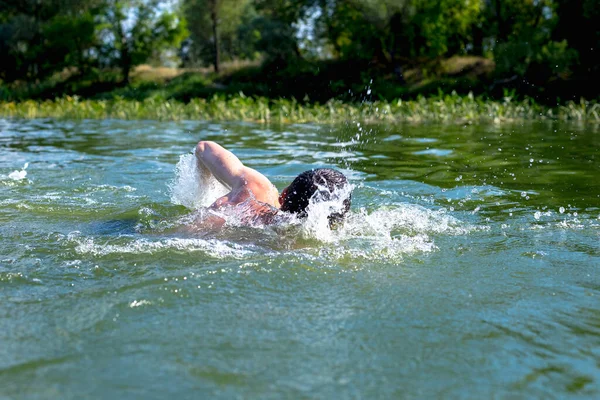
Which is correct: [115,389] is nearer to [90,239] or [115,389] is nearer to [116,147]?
[90,239]

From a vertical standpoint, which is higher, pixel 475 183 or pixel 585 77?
pixel 585 77

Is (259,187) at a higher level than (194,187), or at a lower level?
higher

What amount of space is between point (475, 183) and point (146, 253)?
175 inches

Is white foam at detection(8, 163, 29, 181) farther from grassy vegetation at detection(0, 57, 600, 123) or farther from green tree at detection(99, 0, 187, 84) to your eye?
green tree at detection(99, 0, 187, 84)

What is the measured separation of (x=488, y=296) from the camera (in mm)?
Answer: 3586

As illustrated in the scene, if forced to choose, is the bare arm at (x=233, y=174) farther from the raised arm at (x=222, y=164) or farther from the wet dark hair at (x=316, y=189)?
the wet dark hair at (x=316, y=189)

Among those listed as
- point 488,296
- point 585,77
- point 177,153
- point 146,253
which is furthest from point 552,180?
point 585,77

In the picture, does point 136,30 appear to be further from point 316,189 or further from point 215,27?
point 316,189

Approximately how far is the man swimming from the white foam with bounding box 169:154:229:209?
2.23 feet

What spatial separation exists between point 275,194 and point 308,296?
1675mm

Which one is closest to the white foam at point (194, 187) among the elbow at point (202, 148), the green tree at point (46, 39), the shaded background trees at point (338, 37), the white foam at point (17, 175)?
the elbow at point (202, 148)

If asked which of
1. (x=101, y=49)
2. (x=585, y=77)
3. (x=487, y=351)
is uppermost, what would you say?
(x=101, y=49)

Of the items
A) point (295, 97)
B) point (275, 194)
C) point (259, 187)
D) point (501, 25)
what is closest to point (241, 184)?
point (259, 187)

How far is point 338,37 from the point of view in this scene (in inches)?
1542
